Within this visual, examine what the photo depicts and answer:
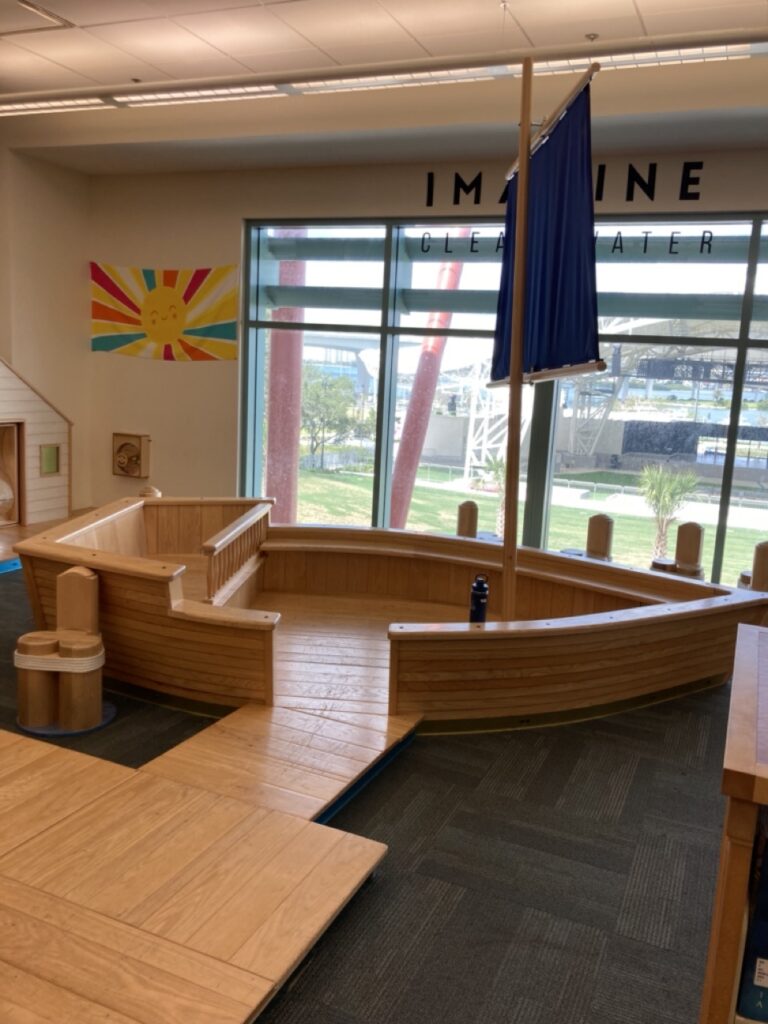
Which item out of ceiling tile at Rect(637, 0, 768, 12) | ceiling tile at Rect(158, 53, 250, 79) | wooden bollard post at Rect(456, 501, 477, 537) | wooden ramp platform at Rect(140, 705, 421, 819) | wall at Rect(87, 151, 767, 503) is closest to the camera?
wooden ramp platform at Rect(140, 705, 421, 819)

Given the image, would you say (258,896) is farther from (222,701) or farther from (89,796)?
(222,701)

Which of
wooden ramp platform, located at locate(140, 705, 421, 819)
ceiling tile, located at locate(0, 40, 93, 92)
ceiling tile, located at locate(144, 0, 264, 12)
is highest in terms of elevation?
ceiling tile, located at locate(0, 40, 93, 92)

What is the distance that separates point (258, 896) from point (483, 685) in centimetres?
177

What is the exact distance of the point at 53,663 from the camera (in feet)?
12.8

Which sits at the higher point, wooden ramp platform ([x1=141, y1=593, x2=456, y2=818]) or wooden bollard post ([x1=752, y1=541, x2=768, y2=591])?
wooden bollard post ([x1=752, y1=541, x2=768, y2=591])

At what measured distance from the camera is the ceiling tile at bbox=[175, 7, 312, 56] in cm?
559

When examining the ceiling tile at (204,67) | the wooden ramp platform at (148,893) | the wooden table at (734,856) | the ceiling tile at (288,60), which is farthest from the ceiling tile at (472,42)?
the wooden table at (734,856)

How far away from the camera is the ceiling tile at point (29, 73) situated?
660cm

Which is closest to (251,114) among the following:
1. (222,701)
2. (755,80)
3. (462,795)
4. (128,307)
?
(128,307)

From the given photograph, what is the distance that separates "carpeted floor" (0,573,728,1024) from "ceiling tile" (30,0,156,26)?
448 centimetres

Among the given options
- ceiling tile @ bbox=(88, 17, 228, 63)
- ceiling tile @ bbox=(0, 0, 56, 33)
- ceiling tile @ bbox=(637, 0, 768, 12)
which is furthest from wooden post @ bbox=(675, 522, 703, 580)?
ceiling tile @ bbox=(0, 0, 56, 33)

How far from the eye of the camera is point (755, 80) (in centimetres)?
563

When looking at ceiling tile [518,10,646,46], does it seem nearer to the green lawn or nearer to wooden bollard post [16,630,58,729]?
the green lawn

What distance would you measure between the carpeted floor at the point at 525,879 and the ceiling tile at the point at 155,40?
15.3ft
